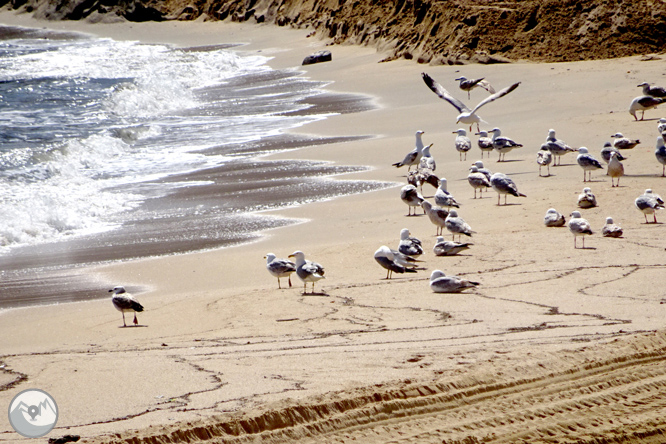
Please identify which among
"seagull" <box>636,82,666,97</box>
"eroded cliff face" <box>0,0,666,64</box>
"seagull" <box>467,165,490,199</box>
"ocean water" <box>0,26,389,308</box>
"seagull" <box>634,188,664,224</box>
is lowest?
"ocean water" <box>0,26,389,308</box>

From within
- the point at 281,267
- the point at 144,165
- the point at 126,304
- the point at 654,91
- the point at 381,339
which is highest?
the point at 654,91

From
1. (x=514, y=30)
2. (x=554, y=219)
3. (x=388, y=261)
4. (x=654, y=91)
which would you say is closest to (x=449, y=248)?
(x=388, y=261)

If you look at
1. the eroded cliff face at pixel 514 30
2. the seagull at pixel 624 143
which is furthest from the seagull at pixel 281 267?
the eroded cliff face at pixel 514 30

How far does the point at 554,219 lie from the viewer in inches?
423

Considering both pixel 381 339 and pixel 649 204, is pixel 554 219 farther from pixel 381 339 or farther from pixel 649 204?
pixel 381 339

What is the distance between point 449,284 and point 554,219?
3.12 metres

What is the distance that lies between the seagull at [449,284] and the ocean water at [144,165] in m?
4.28

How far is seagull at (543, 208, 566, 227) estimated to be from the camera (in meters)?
10.7

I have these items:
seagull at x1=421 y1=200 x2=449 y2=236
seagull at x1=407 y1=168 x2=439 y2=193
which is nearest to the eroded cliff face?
seagull at x1=407 y1=168 x2=439 y2=193

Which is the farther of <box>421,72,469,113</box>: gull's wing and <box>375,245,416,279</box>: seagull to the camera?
<box>421,72,469,113</box>: gull's wing

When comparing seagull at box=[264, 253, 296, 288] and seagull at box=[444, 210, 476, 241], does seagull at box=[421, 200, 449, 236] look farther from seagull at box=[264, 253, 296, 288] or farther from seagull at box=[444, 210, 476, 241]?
seagull at box=[264, 253, 296, 288]

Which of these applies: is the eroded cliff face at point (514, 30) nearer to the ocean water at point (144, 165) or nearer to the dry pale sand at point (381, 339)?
the ocean water at point (144, 165)

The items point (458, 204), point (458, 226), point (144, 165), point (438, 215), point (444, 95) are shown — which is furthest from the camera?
point (444, 95)

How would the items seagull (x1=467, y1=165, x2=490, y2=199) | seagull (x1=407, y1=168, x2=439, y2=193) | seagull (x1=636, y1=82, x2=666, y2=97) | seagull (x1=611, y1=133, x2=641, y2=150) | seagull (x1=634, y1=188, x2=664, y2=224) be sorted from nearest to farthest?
seagull (x1=634, y1=188, x2=664, y2=224) → seagull (x1=467, y1=165, x2=490, y2=199) → seagull (x1=407, y1=168, x2=439, y2=193) → seagull (x1=611, y1=133, x2=641, y2=150) → seagull (x1=636, y1=82, x2=666, y2=97)
